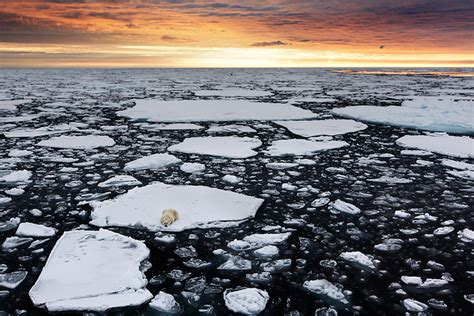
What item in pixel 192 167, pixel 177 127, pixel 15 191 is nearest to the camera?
pixel 15 191

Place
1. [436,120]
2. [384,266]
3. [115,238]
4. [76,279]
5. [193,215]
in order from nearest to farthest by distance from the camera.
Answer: [76,279], [384,266], [115,238], [193,215], [436,120]

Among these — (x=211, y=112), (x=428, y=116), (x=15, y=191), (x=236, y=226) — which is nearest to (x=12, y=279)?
(x=236, y=226)

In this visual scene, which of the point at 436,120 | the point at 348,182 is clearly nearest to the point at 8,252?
the point at 348,182

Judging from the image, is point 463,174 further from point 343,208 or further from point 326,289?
point 326,289

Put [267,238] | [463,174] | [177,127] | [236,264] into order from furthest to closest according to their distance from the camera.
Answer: [177,127], [463,174], [267,238], [236,264]

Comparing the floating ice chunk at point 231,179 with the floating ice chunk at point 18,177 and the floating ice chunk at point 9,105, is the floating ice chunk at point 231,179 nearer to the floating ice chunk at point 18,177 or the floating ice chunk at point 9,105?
the floating ice chunk at point 18,177

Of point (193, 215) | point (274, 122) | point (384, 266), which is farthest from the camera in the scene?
point (274, 122)

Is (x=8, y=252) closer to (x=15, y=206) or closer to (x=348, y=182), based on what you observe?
(x=15, y=206)
